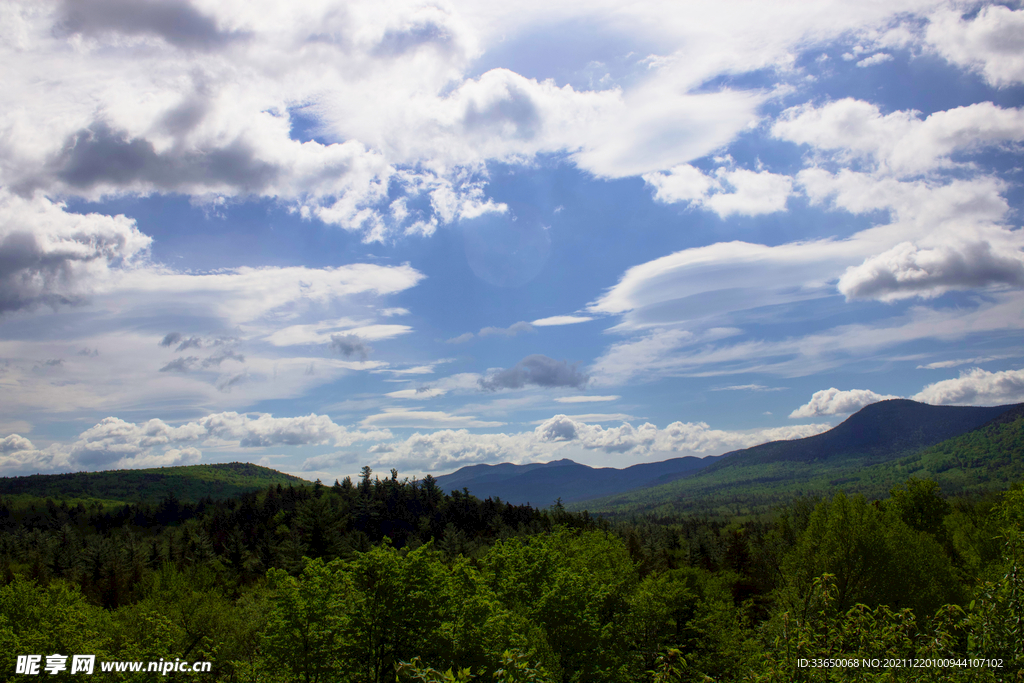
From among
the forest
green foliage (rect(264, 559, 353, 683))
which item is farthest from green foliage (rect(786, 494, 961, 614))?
green foliage (rect(264, 559, 353, 683))

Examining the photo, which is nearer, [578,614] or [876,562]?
[578,614]

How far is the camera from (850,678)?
1234 centimetres

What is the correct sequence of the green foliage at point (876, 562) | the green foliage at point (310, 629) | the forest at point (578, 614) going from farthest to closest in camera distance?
the green foliage at point (876, 562) < the green foliage at point (310, 629) < the forest at point (578, 614)

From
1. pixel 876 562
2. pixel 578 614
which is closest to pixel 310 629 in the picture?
pixel 578 614

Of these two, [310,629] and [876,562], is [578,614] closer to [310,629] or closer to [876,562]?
[310,629]

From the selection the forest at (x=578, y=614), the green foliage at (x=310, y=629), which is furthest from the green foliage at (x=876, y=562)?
the green foliage at (x=310, y=629)

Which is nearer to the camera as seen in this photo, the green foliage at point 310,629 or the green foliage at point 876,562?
the green foliage at point 310,629

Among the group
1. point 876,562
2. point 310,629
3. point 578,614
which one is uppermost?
point 310,629

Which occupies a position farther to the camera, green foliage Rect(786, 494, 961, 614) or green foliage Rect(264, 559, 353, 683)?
green foliage Rect(786, 494, 961, 614)

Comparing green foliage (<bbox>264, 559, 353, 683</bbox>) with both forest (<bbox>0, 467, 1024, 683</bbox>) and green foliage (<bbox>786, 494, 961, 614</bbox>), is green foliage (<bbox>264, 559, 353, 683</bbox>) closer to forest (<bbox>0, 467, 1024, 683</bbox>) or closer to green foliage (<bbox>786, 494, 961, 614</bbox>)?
forest (<bbox>0, 467, 1024, 683</bbox>)

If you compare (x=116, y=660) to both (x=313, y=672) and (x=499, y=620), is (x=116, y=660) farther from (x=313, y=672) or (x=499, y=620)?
(x=499, y=620)

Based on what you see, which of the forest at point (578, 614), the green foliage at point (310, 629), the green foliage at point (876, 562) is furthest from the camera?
the green foliage at point (876, 562)

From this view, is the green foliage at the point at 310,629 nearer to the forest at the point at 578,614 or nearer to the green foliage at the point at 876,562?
the forest at the point at 578,614

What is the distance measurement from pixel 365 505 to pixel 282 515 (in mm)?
23548
